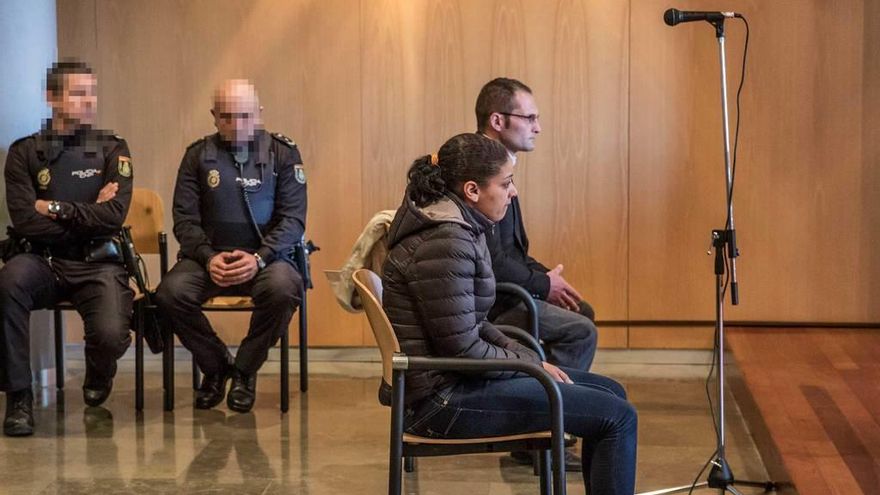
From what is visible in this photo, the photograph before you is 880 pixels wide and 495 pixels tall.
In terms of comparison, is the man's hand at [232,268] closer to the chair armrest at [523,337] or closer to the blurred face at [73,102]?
the blurred face at [73,102]

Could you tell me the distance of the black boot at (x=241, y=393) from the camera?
489 centimetres

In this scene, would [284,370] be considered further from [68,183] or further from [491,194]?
[491,194]

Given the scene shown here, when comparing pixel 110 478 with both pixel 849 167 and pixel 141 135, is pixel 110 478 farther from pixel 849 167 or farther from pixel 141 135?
pixel 849 167

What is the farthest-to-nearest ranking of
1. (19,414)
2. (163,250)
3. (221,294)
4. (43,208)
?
(163,250), (221,294), (43,208), (19,414)

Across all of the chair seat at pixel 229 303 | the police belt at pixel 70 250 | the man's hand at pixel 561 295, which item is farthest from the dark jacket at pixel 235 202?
the man's hand at pixel 561 295

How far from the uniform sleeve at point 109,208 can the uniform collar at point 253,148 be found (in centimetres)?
35

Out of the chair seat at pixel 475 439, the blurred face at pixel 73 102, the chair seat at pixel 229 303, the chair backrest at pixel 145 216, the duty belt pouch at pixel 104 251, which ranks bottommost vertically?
the chair seat at pixel 475 439

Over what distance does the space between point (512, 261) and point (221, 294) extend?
4.69 feet

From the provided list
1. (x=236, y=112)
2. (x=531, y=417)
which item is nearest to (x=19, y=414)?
(x=236, y=112)

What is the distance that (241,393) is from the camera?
490 centimetres

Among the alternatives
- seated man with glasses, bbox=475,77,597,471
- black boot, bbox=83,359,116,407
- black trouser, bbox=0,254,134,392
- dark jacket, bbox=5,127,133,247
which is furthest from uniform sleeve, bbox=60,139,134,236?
seated man with glasses, bbox=475,77,597,471

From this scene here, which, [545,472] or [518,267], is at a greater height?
[518,267]

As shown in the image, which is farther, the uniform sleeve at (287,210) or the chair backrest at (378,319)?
the uniform sleeve at (287,210)

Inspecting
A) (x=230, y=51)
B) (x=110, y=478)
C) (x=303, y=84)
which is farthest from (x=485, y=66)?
(x=110, y=478)
